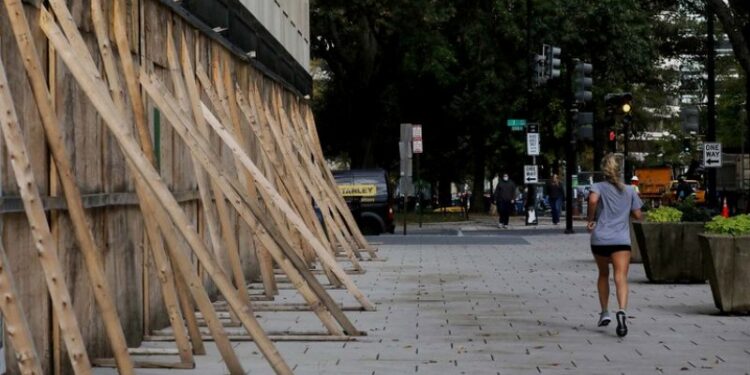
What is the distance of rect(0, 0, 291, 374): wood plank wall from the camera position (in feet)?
28.2

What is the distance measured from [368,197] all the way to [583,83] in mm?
5634

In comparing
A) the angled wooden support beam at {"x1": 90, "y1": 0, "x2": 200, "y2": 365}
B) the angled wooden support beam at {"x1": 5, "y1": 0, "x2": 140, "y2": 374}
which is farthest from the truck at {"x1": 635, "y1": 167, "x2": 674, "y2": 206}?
the angled wooden support beam at {"x1": 5, "y1": 0, "x2": 140, "y2": 374}

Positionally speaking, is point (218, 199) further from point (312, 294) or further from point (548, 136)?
point (548, 136)

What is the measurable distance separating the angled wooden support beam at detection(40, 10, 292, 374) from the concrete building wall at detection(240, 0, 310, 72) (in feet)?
32.4

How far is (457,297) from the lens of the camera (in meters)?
16.6

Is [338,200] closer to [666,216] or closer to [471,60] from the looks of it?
[666,216]

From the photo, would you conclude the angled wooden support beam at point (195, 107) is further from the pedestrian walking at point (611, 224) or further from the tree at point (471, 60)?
the tree at point (471, 60)

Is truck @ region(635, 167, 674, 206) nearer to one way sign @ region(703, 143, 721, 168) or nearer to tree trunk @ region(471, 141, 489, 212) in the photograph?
tree trunk @ region(471, 141, 489, 212)

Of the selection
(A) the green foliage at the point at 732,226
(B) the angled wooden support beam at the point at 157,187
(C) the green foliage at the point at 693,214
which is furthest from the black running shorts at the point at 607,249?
(C) the green foliage at the point at 693,214

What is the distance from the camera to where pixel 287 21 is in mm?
27938

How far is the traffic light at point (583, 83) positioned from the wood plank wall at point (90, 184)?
18.6m

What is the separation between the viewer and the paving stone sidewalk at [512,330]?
10328mm

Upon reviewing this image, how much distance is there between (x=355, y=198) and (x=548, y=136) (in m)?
25.3

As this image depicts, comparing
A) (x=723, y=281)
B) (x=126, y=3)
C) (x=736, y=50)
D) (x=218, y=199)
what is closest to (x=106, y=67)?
(x=126, y=3)
